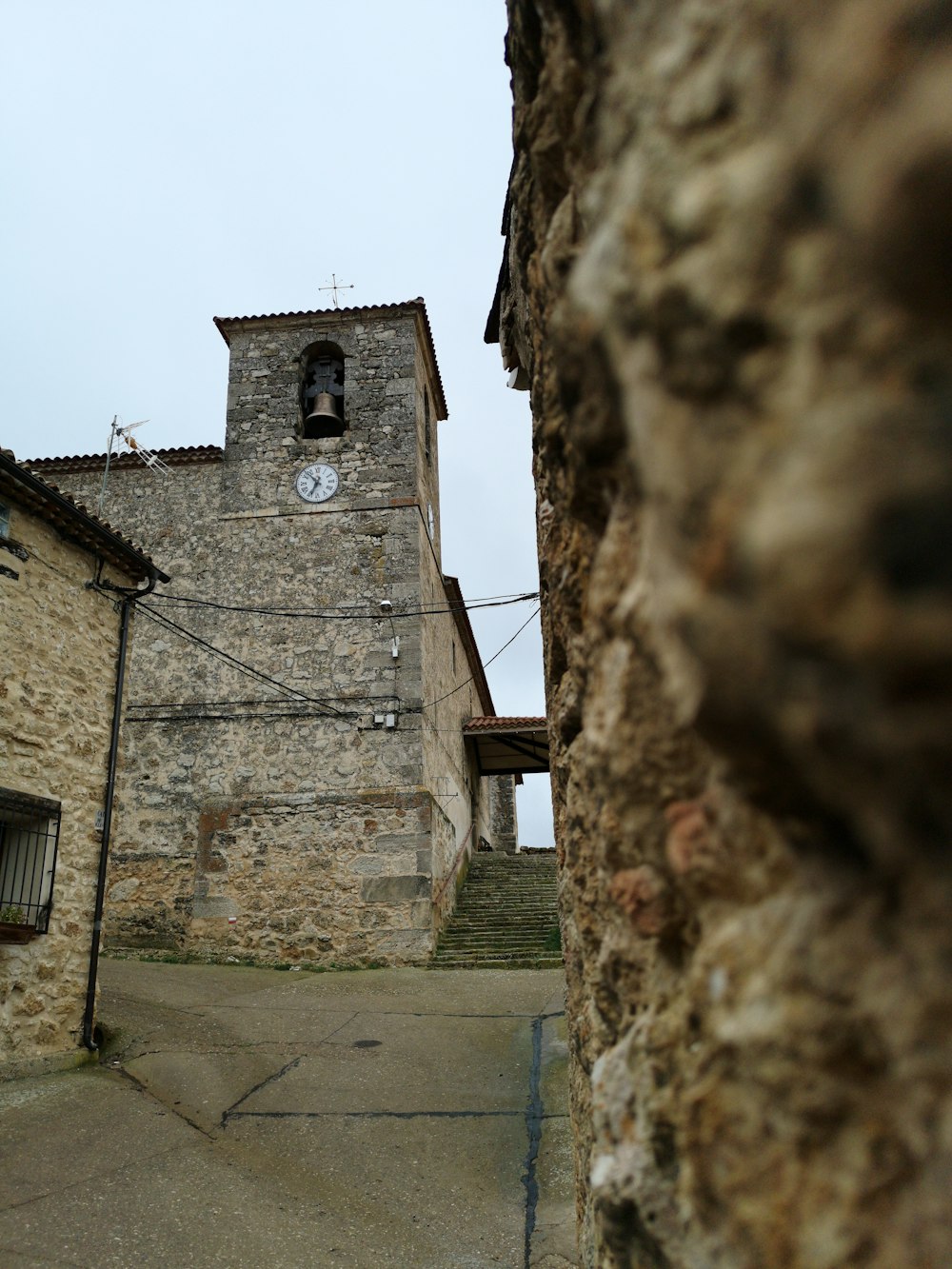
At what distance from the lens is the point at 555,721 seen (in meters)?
1.97

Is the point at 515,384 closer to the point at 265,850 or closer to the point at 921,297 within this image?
the point at 921,297

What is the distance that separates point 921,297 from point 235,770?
10.9 m

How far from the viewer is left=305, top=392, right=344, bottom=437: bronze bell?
12.2 metres

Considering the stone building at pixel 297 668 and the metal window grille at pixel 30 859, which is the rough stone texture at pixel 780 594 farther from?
the stone building at pixel 297 668

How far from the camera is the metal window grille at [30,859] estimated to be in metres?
5.73

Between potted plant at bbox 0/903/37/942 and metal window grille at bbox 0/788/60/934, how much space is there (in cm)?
6

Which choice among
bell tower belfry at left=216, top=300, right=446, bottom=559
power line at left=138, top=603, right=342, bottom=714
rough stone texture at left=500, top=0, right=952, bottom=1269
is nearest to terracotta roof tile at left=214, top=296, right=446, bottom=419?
bell tower belfry at left=216, top=300, right=446, bottom=559

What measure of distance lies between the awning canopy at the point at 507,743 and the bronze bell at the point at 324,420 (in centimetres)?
519


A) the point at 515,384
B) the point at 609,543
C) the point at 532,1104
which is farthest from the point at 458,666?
the point at 609,543

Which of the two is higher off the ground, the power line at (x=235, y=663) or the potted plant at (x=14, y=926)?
the power line at (x=235, y=663)

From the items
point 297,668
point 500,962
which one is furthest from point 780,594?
point 297,668

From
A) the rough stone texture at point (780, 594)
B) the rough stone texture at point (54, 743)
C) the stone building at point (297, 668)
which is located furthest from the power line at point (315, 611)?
the rough stone texture at point (780, 594)

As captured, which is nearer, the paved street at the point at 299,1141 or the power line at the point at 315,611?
the paved street at the point at 299,1141

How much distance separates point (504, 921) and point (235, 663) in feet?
15.7
